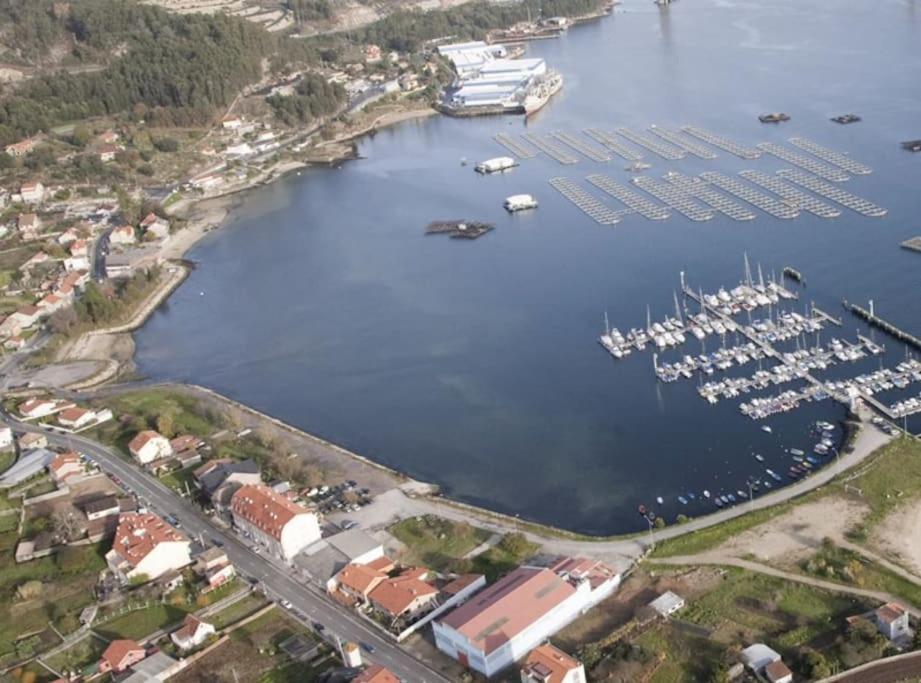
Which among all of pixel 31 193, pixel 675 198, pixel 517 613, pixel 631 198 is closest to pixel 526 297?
pixel 631 198

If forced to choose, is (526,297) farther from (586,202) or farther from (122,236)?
(122,236)

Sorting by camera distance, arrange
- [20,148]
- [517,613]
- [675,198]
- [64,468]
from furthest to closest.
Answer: [20,148] < [675,198] < [64,468] < [517,613]

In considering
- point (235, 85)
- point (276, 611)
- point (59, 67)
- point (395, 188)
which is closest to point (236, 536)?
point (276, 611)

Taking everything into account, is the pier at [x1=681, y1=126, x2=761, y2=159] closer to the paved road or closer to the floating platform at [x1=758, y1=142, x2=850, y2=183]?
the floating platform at [x1=758, y1=142, x2=850, y2=183]

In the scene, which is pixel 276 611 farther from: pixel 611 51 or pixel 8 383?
pixel 611 51

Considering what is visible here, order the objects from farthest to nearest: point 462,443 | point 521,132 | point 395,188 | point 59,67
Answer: point 59,67
point 521,132
point 395,188
point 462,443

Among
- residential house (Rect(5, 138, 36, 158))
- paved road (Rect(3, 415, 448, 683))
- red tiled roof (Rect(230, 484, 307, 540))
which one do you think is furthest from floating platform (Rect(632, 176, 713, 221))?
residential house (Rect(5, 138, 36, 158))

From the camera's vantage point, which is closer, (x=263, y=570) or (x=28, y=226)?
(x=263, y=570)
